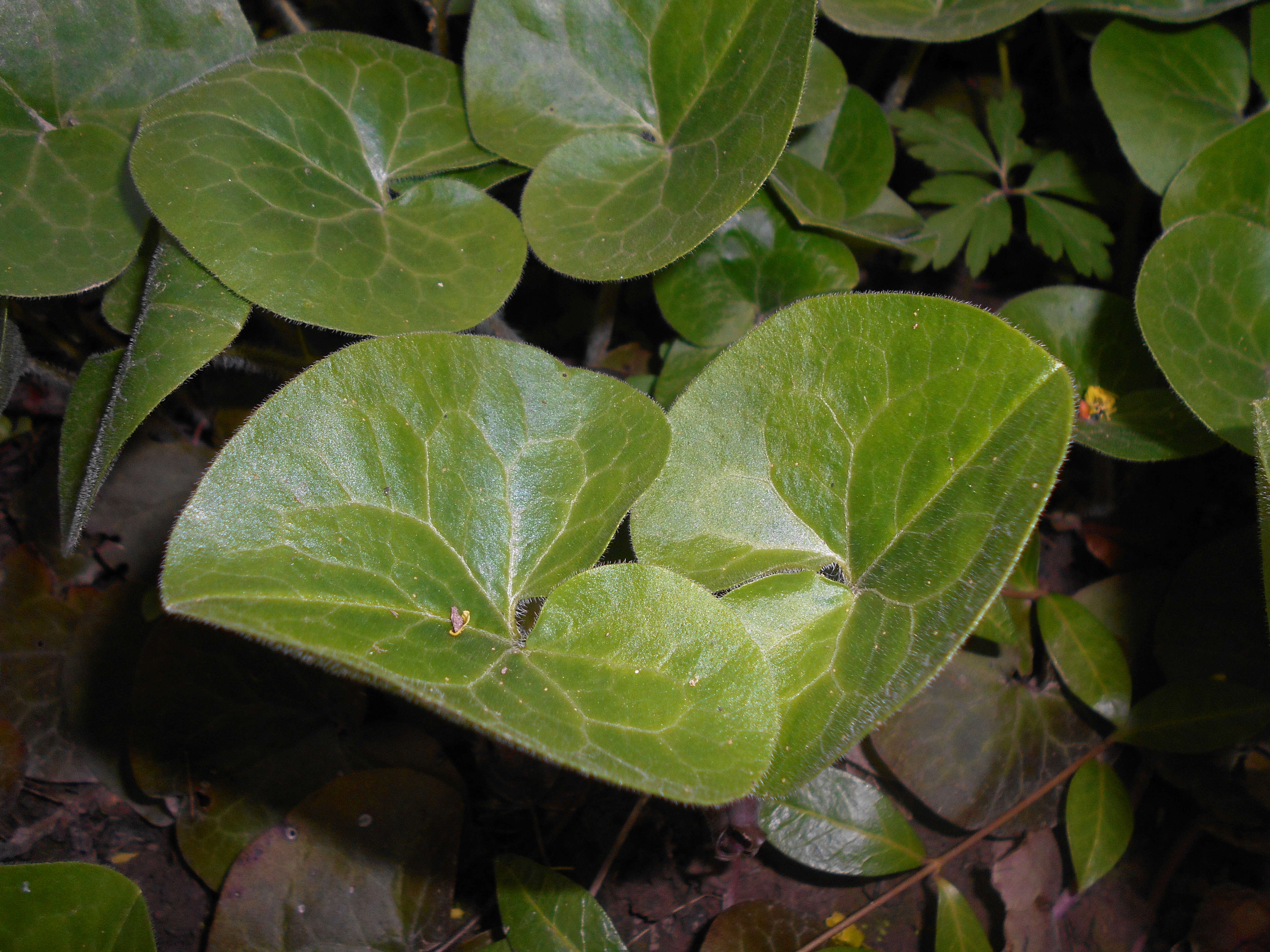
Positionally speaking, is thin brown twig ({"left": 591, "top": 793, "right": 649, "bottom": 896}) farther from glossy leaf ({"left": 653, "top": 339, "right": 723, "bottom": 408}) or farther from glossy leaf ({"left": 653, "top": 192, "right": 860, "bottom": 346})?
glossy leaf ({"left": 653, "top": 192, "right": 860, "bottom": 346})

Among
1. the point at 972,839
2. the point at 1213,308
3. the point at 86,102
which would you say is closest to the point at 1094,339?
the point at 1213,308

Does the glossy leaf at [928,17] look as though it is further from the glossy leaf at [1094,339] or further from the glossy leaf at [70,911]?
the glossy leaf at [70,911]

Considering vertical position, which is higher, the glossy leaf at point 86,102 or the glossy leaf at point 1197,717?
the glossy leaf at point 86,102

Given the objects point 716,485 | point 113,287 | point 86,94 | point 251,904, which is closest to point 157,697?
point 251,904

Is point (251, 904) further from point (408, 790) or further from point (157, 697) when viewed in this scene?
point (157, 697)

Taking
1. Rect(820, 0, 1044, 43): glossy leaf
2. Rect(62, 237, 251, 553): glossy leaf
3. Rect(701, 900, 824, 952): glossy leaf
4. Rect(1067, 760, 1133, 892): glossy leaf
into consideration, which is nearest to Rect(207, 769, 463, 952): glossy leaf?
Rect(701, 900, 824, 952): glossy leaf

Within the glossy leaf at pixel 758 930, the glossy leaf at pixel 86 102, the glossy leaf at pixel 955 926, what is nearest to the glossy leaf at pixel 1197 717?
the glossy leaf at pixel 955 926
